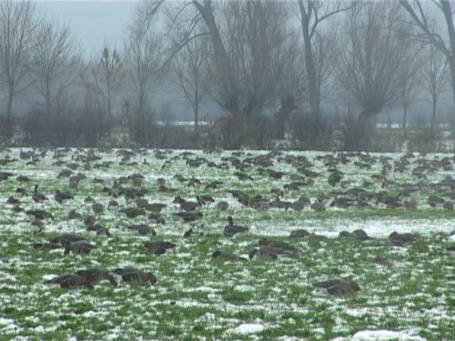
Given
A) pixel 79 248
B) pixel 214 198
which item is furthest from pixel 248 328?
pixel 214 198

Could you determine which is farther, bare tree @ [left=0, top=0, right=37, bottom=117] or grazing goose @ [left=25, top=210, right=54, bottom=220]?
bare tree @ [left=0, top=0, right=37, bottom=117]

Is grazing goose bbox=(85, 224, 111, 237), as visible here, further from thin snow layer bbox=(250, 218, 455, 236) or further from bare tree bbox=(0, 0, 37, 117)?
bare tree bbox=(0, 0, 37, 117)

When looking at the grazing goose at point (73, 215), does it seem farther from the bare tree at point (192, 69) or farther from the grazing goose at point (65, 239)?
the bare tree at point (192, 69)

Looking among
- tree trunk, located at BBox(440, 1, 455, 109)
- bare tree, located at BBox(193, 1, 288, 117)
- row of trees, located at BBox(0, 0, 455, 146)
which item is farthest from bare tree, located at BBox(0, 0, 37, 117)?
tree trunk, located at BBox(440, 1, 455, 109)

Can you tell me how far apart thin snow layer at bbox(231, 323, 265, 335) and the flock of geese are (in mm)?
1876

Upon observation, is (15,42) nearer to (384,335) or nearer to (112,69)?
(112,69)

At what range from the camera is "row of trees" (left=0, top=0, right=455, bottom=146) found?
152ft

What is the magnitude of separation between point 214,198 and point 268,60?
93.2 feet

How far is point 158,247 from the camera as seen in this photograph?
11.9 meters

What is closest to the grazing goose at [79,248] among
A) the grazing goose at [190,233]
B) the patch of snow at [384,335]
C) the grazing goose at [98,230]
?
the grazing goose at [98,230]

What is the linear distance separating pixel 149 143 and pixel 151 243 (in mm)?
30916

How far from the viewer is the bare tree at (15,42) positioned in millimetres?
55219

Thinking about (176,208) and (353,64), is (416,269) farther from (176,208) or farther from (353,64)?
(353,64)

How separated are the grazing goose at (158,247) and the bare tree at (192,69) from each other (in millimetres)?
40513
